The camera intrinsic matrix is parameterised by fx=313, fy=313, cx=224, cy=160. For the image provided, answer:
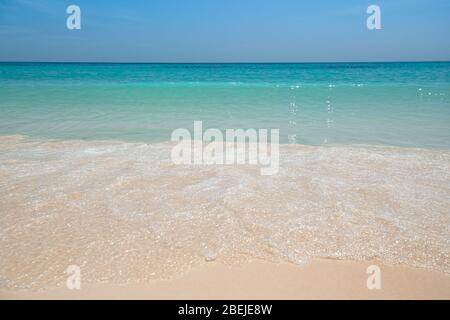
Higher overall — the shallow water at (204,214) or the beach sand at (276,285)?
the shallow water at (204,214)

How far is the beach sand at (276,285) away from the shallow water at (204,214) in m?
0.08

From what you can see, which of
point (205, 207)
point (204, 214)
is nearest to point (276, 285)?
point (204, 214)

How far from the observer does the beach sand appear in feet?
6.69

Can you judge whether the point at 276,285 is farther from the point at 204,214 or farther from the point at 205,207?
the point at 205,207

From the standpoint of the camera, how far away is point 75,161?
4.65 metres

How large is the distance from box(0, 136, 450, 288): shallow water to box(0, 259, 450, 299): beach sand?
0.27ft

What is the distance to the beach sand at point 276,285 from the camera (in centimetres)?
204

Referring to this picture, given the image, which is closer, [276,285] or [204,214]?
[276,285]

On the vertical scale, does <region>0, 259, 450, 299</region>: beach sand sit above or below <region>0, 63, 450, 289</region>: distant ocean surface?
below

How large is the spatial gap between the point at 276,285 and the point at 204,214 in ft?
A: 3.61

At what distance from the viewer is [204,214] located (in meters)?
3.01

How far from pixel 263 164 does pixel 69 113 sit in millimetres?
7594

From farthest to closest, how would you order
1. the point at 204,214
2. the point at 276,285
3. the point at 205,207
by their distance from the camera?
the point at 205,207 → the point at 204,214 → the point at 276,285
